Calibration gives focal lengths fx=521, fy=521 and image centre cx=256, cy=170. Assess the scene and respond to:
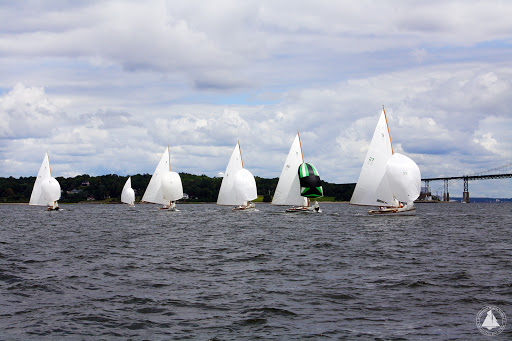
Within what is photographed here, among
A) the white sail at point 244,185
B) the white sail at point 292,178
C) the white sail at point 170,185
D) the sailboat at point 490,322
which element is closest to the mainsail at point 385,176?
the white sail at point 292,178

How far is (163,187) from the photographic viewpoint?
90125 mm

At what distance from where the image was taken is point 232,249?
1259 inches

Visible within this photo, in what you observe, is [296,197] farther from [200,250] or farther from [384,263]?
[384,263]

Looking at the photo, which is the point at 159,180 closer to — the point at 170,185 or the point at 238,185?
the point at 170,185

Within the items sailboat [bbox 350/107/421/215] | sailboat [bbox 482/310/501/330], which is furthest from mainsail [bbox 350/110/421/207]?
sailboat [bbox 482/310/501/330]

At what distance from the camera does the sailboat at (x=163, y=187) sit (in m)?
90.5

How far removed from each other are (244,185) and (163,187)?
16397 mm

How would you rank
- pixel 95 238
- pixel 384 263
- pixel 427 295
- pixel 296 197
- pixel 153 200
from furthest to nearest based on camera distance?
pixel 153 200 < pixel 296 197 < pixel 95 238 < pixel 384 263 < pixel 427 295

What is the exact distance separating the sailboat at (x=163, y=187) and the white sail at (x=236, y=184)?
911cm

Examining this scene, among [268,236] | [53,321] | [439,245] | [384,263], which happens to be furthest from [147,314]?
[268,236]

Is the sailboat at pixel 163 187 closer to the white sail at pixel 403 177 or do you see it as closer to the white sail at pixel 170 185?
the white sail at pixel 170 185

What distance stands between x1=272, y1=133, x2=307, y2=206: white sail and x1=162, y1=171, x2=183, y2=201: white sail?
2576 cm

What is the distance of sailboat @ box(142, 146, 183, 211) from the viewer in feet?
297

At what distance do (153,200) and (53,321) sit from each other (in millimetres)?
81428
